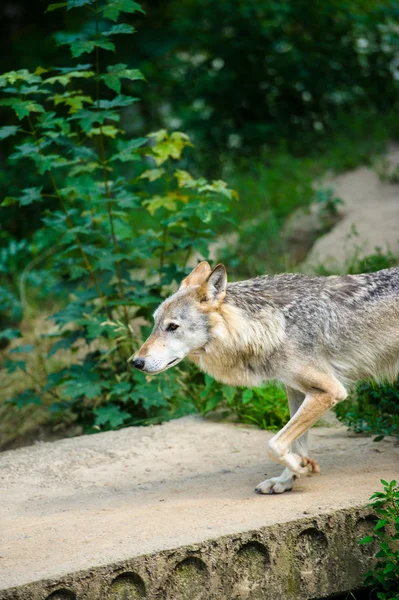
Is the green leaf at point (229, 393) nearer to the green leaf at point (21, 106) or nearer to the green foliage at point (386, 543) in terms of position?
the green foliage at point (386, 543)

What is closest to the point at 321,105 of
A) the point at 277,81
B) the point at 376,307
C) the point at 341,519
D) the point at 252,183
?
the point at 277,81

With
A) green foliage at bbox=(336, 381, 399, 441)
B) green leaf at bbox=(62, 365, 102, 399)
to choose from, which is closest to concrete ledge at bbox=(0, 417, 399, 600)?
green foliage at bbox=(336, 381, 399, 441)

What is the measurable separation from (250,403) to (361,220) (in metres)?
4.05

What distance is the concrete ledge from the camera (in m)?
4.06

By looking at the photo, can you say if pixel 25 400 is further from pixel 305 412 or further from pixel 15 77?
pixel 305 412

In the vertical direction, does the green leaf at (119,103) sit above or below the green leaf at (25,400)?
above

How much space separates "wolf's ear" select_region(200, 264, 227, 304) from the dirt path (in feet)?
11.9

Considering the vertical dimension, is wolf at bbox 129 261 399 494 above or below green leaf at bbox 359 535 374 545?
above

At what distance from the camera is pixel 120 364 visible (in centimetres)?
720

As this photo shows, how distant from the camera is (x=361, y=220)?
973 centimetres

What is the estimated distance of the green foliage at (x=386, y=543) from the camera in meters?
4.29

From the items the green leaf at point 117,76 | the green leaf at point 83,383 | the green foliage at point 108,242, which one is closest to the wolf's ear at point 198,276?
the green foliage at point 108,242

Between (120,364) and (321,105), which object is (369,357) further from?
(321,105)

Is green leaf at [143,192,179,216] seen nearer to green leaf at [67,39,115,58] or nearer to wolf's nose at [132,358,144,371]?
green leaf at [67,39,115,58]
